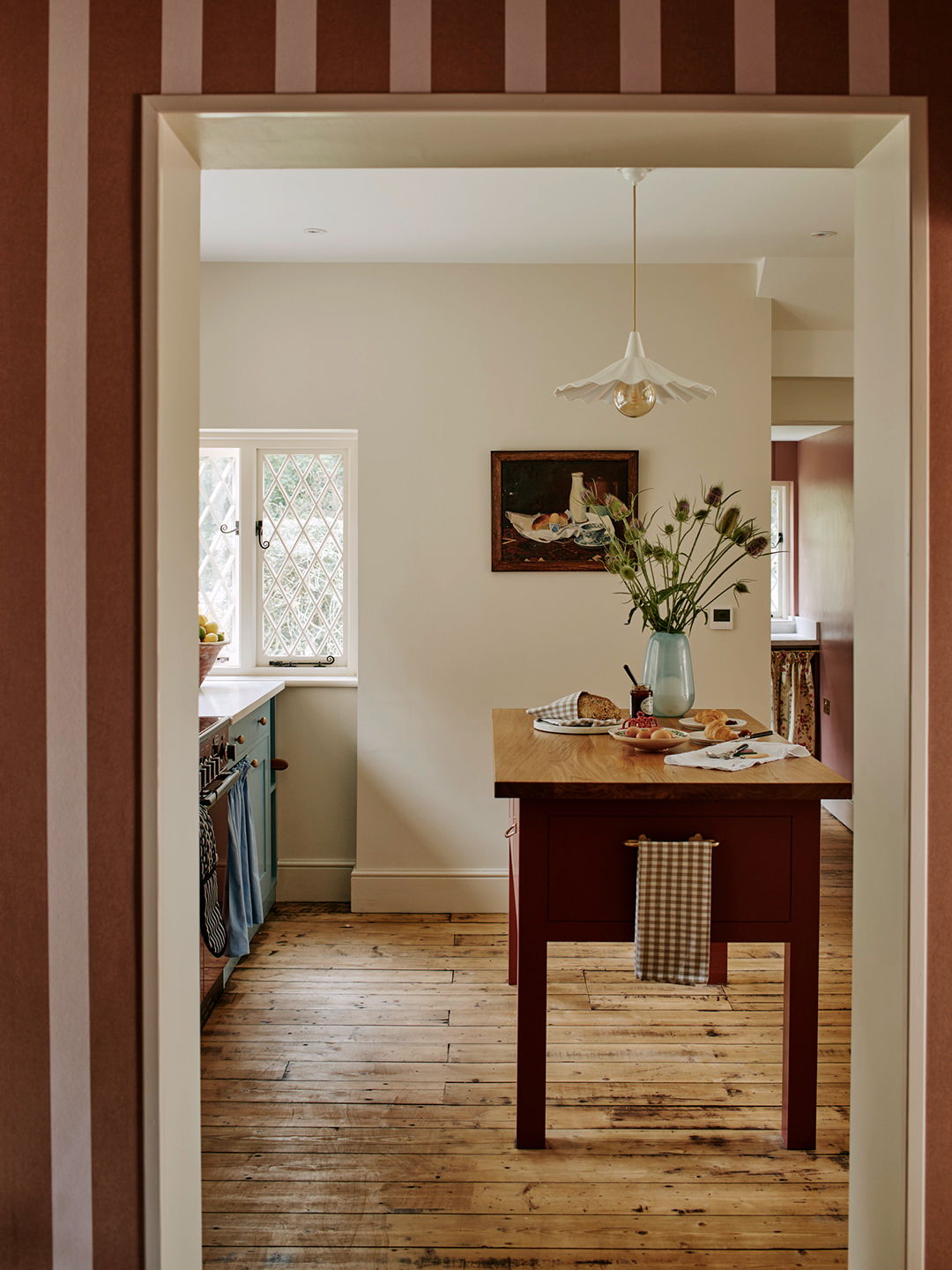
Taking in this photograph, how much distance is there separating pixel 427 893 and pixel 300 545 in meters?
1.59

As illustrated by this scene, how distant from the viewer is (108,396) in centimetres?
130

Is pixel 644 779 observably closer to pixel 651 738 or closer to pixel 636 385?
pixel 651 738

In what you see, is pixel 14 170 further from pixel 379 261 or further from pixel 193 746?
pixel 379 261

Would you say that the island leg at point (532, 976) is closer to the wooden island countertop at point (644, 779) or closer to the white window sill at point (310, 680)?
the wooden island countertop at point (644, 779)

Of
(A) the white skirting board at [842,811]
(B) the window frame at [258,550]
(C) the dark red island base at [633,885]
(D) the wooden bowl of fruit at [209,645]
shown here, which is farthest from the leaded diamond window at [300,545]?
(A) the white skirting board at [842,811]

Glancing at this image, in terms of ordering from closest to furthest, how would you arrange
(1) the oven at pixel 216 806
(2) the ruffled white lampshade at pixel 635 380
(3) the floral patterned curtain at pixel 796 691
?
1. (2) the ruffled white lampshade at pixel 635 380
2. (1) the oven at pixel 216 806
3. (3) the floral patterned curtain at pixel 796 691

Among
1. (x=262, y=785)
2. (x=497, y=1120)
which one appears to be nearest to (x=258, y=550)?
(x=262, y=785)

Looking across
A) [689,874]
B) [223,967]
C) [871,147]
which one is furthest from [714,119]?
[223,967]

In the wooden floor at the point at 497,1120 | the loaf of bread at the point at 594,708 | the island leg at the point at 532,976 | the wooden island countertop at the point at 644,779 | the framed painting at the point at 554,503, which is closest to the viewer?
the wooden floor at the point at 497,1120

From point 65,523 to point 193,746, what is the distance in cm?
41

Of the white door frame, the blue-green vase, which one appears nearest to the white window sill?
the blue-green vase

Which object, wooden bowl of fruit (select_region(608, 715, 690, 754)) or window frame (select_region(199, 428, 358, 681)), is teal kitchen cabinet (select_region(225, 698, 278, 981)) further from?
wooden bowl of fruit (select_region(608, 715, 690, 754))

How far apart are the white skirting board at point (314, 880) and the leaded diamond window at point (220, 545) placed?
3.19 ft

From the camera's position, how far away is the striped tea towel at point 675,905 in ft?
6.52
